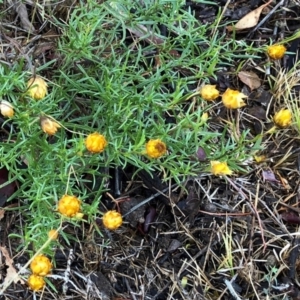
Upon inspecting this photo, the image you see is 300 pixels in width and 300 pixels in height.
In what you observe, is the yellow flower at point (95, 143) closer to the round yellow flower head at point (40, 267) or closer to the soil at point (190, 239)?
the round yellow flower head at point (40, 267)

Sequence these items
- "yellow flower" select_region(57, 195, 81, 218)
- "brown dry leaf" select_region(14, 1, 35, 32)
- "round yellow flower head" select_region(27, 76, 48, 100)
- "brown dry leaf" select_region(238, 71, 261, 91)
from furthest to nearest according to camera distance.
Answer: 1. "brown dry leaf" select_region(238, 71, 261, 91)
2. "brown dry leaf" select_region(14, 1, 35, 32)
3. "round yellow flower head" select_region(27, 76, 48, 100)
4. "yellow flower" select_region(57, 195, 81, 218)

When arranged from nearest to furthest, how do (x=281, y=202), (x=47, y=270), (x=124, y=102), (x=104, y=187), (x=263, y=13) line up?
1. (x=47, y=270)
2. (x=124, y=102)
3. (x=104, y=187)
4. (x=281, y=202)
5. (x=263, y=13)

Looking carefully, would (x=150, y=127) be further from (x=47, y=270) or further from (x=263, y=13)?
(x=263, y=13)

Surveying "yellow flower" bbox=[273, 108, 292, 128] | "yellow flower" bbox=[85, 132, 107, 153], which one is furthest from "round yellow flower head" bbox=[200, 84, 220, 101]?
"yellow flower" bbox=[85, 132, 107, 153]

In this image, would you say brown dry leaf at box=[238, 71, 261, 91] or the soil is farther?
brown dry leaf at box=[238, 71, 261, 91]

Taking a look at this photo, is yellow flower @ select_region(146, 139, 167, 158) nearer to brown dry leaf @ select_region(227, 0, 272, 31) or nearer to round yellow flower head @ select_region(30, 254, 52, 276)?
round yellow flower head @ select_region(30, 254, 52, 276)

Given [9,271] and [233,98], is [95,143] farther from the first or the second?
[9,271]

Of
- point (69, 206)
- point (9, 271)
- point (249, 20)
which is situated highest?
point (69, 206)

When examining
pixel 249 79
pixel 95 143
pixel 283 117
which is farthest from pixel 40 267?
pixel 249 79

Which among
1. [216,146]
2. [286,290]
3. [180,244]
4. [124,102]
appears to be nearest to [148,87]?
[124,102]
